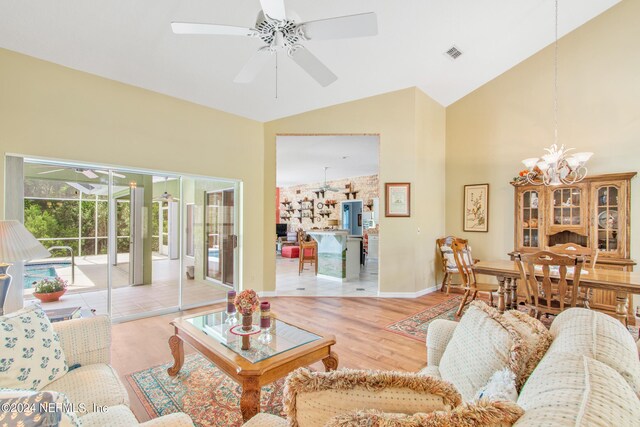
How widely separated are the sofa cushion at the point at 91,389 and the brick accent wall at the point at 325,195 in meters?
9.08

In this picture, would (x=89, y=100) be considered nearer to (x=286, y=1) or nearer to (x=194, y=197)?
(x=194, y=197)

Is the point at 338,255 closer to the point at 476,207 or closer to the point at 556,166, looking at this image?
the point at 476,207

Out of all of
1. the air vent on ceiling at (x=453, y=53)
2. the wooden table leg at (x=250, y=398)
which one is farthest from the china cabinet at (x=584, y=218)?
the wooden table leg at (x=250, y=398)

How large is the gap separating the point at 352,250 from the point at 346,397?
19.2 feet

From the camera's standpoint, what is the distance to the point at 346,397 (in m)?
0.87

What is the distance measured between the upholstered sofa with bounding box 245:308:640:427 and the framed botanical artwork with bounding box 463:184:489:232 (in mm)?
4521

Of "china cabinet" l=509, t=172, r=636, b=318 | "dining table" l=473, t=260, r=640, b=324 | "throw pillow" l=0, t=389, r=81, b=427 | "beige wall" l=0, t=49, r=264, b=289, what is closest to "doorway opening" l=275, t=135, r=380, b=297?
"beige wall" l=0, t=49, r=264, b=289

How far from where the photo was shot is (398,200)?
5.21 m

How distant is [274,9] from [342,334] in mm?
3174

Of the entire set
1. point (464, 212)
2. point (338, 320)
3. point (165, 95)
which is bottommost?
point (338, 320)

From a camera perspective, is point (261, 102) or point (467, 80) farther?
point (467, 80)

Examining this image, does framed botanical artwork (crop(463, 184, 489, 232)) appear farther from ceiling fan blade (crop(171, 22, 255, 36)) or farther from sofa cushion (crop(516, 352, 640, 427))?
sofa cushion (crop(516, 352, 640, 427))

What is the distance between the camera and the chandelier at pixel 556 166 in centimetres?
386

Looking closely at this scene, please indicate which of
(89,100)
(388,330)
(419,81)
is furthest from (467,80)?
(89,100)
